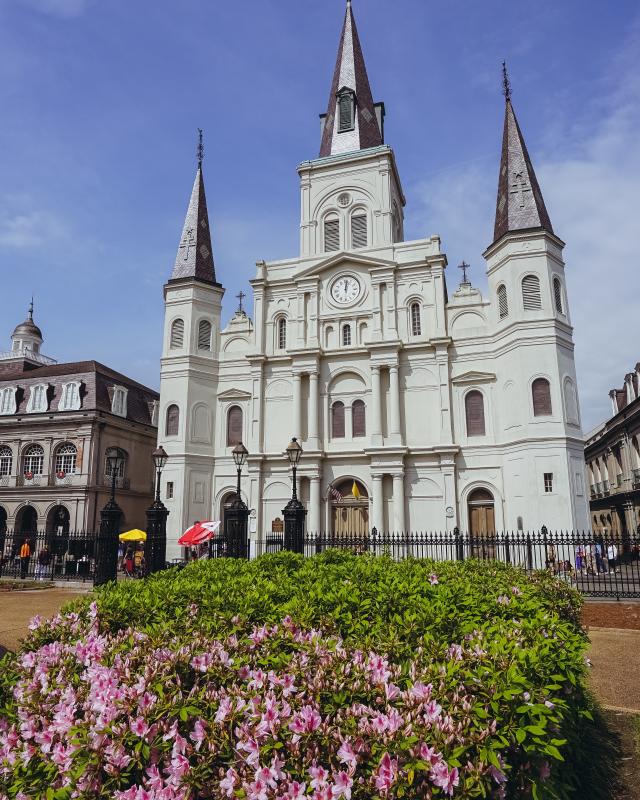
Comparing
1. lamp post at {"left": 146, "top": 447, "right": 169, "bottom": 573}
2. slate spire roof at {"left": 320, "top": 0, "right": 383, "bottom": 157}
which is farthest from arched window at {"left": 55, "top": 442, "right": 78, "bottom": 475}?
slate spire roof at {"left": 320, "top": 0, "right": 383, "bottom": 157}

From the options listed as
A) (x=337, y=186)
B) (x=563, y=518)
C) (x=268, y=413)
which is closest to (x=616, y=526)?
(x=563, y=518)

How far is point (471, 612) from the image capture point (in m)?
5.26

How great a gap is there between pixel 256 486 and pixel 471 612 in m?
25.7

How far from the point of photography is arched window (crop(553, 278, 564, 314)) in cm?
2795

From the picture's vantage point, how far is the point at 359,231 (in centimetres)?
3309

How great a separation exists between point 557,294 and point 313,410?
44.8 feet

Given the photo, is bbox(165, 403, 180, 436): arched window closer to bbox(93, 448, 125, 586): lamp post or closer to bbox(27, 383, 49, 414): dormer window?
bbox(27, 383, 49, 414): dormer window

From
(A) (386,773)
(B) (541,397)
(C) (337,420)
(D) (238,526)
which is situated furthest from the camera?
(C) (337,420)

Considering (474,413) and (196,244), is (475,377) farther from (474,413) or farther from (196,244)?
(196,244)

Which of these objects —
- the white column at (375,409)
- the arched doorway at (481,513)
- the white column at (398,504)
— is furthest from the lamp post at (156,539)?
the arched doorway at (481,513)

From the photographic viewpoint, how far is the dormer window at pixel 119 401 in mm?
36781

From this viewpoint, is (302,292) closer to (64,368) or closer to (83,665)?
(64,368)

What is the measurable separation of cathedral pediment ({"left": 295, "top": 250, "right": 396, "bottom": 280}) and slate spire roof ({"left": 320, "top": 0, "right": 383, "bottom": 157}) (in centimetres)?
816

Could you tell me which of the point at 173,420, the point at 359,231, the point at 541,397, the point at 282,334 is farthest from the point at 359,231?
the point at 173,420
